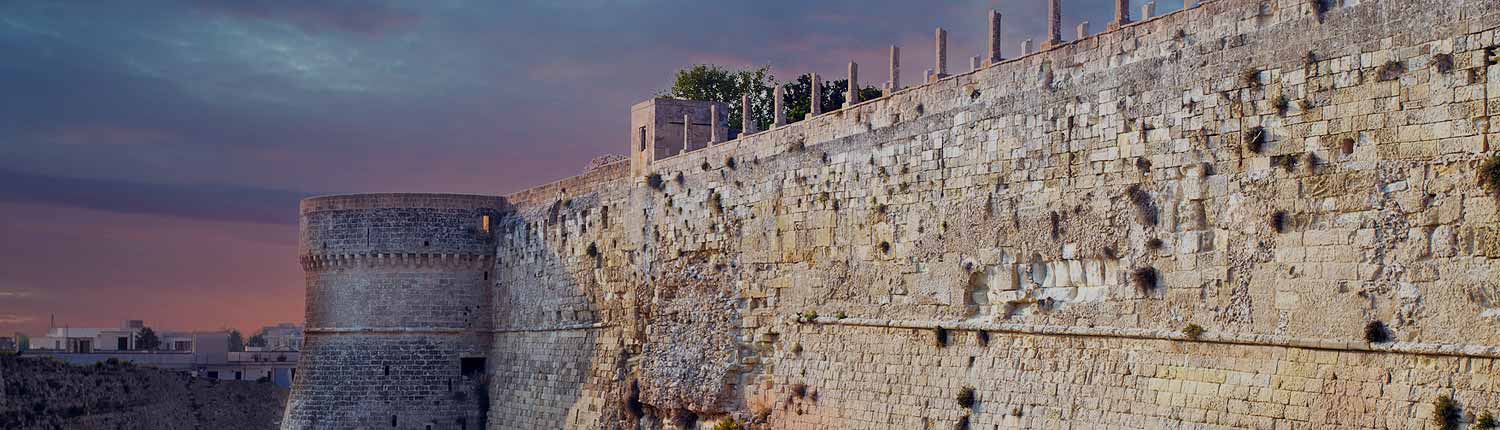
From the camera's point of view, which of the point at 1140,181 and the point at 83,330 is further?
the point at 83,330

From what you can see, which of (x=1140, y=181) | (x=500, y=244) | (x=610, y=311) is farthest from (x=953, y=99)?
(x=500, y=244)

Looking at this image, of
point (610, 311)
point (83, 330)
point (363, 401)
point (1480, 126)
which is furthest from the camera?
point (83, 330)

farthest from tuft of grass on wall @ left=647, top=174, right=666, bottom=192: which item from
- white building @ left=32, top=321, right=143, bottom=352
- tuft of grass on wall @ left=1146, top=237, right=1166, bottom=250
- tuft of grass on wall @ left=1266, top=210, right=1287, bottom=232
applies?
white building @ left=32, top=321, right=143, bottom=352

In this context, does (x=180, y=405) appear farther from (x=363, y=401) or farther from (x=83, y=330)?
(x=83, y=330)

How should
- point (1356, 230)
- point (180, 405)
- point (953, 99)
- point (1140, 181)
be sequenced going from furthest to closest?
1. point (180, 405)
2. point (953, 99)
3. point (1140, 181)
4. point (1356, 230)

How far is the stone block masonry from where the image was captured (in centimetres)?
1198

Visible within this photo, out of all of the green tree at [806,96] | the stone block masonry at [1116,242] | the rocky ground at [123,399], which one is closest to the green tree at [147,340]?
the rocky ground at [123,399]

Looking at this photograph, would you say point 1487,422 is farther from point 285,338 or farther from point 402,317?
point 285,338

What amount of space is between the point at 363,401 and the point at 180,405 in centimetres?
1179

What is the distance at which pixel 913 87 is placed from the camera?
58.7 ft

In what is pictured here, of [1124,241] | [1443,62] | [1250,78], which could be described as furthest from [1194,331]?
[1443,62]

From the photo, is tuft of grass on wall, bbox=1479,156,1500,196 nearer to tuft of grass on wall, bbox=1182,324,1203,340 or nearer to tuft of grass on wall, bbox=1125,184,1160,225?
tuft of grass on wall, bbox=1182,324,1203,340

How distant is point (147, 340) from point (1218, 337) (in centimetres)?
6984

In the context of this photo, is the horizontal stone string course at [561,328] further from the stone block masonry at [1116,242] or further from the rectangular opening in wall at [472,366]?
the stone block masonry at [1116,242]
